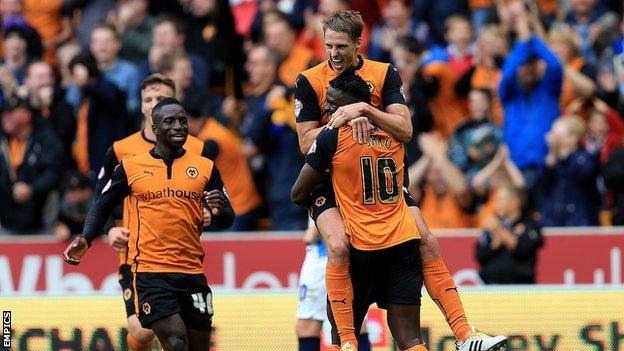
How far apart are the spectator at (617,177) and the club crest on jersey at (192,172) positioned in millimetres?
5737

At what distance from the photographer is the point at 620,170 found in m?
14.5

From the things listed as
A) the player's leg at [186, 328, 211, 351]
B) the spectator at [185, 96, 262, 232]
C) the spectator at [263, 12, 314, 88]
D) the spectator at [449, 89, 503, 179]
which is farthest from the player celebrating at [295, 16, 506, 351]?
the spectator at [263, 12, 314, 88]

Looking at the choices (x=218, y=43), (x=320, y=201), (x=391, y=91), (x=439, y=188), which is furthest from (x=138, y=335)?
(x=218, y=43)

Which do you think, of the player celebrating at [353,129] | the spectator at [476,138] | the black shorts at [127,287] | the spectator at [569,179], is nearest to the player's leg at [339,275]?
the player celebrating at [353,129]

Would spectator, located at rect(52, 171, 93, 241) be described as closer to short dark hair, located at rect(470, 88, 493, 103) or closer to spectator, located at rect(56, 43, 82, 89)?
spectator, located at rect(56, 43, 82, 89)

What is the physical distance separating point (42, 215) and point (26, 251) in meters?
0.65

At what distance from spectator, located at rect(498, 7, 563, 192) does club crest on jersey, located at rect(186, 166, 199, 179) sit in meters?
6.01

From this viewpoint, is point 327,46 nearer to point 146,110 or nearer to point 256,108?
point 146,110

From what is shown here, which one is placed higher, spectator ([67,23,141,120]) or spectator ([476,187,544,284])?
spectator ([67,23,141,120])

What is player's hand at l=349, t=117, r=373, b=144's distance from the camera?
8.97 meters

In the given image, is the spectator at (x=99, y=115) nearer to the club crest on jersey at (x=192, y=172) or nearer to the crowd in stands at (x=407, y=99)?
the crowd in stands at (x=407, y=99)

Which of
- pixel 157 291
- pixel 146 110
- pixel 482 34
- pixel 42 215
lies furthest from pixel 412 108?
pixel 157 291

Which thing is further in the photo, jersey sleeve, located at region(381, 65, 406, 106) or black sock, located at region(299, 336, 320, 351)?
black sock, located at region(299, 336, 320, 351)

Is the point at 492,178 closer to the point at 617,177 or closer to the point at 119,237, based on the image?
the point at 617,177
